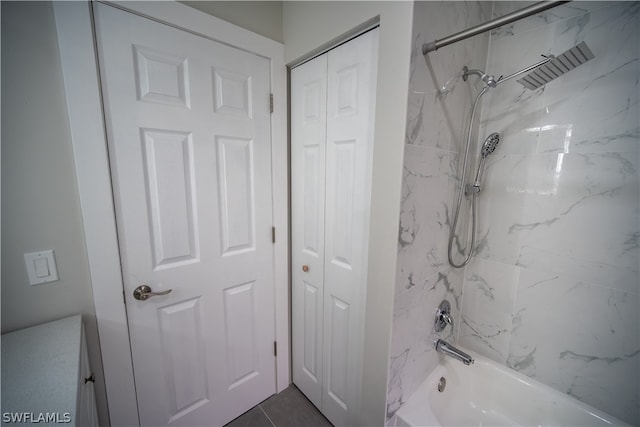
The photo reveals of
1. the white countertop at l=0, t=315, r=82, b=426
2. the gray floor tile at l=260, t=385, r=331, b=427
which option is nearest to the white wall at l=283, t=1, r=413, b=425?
the gray floor tile at l=260, t=385, r=331, b=427

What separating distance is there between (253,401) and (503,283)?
1646mm

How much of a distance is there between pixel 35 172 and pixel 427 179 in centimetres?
147

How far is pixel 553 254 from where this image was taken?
1.16m

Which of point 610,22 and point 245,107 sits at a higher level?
point 610,22

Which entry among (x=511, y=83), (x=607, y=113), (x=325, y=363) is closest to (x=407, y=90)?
(x=511, y=83)

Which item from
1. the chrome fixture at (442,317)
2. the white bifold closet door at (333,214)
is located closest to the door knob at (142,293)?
the white bifold closet door at (333,214)

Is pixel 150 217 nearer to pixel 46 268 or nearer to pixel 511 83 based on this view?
pixel 46 268

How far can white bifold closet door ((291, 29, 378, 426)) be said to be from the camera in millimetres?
1086

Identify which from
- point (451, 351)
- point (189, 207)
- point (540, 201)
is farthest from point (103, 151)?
point (540, 201)

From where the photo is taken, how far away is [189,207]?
1156mm

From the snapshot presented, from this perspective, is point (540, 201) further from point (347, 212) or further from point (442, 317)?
point (347, 212)

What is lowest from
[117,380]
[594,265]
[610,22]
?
[117,380]

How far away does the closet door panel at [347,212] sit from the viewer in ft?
3.47

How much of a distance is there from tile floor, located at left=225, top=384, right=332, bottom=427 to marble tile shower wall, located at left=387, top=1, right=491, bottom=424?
2.09 ft
